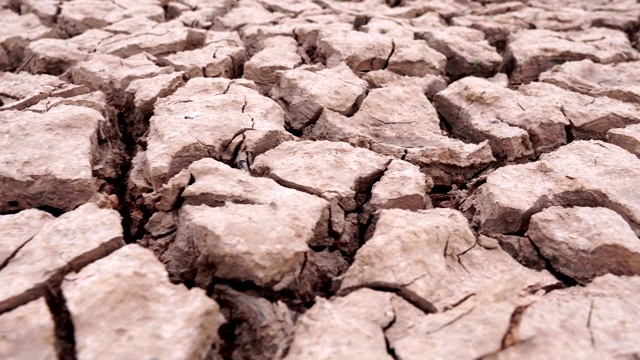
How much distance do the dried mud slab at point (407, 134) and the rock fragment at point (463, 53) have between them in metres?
0.90

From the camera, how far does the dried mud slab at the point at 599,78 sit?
3.24 metres

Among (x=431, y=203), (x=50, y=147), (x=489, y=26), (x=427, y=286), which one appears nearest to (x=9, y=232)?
(x=50, y=147)

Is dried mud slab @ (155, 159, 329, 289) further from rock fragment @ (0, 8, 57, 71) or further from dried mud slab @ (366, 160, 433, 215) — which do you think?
rock fragment @ (0, 8, 57, 71)

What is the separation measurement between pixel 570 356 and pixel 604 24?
14.9 feet

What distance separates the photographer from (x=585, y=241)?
1.86 meters

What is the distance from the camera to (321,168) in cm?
220

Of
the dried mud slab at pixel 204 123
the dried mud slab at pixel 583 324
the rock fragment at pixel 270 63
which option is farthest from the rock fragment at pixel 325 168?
the rock fragment at pixel 270 63

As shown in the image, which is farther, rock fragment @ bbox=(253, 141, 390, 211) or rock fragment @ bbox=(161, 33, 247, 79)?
rock fragment @ bbox=(161, 33, 247, 79)

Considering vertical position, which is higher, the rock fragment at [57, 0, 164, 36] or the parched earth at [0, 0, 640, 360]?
the parched earth at [0, 0, 640, 360]

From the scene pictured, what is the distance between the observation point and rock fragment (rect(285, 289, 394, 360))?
1380 mm

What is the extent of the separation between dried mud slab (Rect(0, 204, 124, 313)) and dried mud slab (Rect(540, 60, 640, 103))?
3089mm

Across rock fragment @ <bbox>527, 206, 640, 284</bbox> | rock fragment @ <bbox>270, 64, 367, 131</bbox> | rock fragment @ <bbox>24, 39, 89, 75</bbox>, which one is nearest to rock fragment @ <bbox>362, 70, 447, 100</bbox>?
rock fragment @ <bbox>270, 64, 367, 131</bbox>

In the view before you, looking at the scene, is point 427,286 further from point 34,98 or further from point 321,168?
point 34,98

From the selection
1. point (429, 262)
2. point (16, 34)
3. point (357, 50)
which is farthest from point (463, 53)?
point (16, 34)
